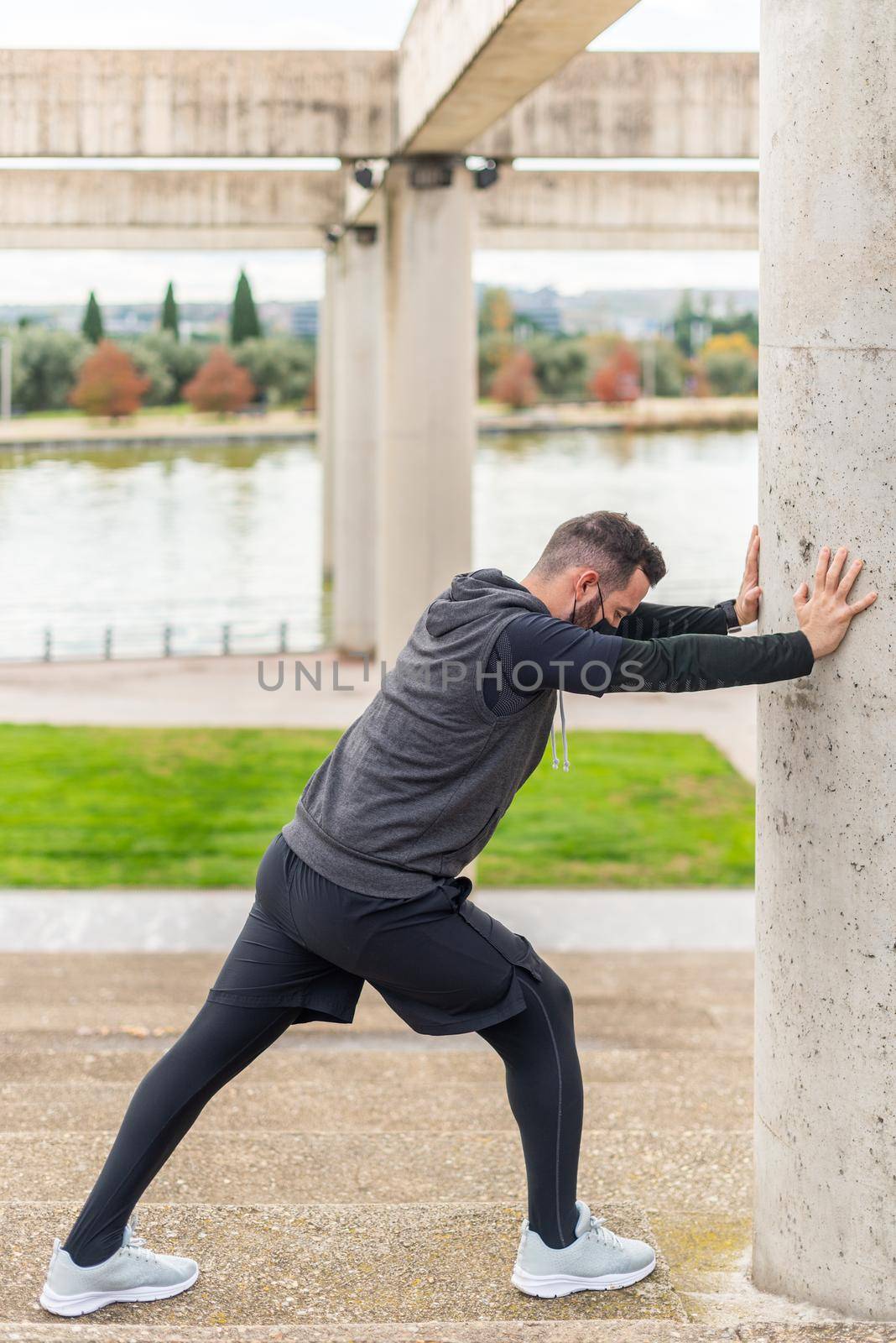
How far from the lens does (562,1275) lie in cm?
332

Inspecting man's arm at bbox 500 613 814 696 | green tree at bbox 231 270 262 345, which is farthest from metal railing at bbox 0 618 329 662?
man's arm at bbox 500 613 814 696

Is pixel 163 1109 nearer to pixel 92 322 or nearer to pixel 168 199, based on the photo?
pixel 168 199

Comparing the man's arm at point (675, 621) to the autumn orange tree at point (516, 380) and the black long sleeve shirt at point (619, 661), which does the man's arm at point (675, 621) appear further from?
the autumn orange tree at point (516, 380)

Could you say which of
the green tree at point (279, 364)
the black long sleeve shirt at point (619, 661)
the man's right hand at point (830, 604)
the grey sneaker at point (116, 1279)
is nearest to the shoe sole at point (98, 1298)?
the grey sneaker at point (116, 1279)

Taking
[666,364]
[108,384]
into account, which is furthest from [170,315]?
[666,364]

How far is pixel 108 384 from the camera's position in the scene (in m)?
45.9

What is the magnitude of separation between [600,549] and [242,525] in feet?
147

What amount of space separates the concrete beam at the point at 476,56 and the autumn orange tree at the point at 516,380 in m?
53.7

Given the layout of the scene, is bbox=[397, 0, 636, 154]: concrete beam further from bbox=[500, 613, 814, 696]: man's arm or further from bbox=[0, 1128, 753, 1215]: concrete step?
bbox=[0, 1128, 753, 1215]: concrete step

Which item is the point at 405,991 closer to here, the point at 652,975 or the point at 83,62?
the point at 652,975

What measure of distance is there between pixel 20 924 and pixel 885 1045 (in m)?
7.31

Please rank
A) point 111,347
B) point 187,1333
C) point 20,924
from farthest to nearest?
point 111,347 < point 20,924 < point 187,1333

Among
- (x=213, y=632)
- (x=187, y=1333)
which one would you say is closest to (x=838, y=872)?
(x=187, y=1333)

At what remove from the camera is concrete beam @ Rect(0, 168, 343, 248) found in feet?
63.6
